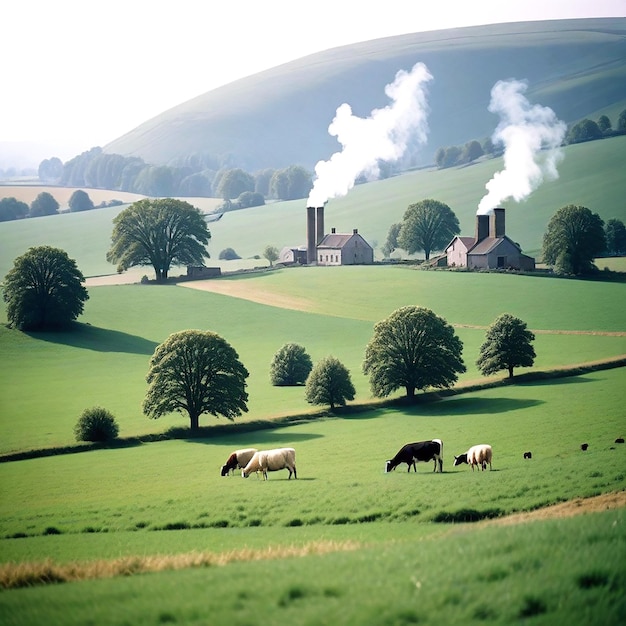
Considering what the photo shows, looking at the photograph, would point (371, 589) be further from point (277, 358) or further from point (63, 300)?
point (63, 300)

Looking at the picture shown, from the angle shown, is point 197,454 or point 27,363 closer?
point 197,454

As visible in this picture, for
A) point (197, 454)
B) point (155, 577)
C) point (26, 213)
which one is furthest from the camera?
point (26, 213)

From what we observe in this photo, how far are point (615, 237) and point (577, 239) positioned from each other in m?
20.0

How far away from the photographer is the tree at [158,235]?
11662 centimetres

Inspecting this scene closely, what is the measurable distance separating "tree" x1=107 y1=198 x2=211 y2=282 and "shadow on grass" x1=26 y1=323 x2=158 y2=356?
93.9 feet

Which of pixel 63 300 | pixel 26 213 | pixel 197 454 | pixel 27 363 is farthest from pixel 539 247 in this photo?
pixel 26 213

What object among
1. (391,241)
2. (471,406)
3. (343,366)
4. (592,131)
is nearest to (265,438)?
(343,366)

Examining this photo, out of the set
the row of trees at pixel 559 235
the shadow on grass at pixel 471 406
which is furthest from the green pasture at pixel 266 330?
the row of trees at pixel 559 235

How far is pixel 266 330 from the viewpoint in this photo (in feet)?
291

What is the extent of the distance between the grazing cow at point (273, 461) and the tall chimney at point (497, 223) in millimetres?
85888

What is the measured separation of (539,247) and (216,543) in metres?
117

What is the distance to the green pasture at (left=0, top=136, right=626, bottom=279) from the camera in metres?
144

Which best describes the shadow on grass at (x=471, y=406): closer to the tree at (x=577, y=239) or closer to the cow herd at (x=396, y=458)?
the cow herd at (x=396, y=458)

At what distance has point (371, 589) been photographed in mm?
12359
